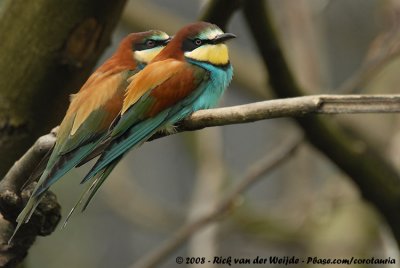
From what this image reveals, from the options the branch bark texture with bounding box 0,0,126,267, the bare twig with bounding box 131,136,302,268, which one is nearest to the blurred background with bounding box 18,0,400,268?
the bare twig with bounding box 131,136,302,268

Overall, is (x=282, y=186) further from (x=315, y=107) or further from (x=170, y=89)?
(x=315, y=107)

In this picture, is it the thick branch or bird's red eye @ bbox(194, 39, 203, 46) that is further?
the thick branch

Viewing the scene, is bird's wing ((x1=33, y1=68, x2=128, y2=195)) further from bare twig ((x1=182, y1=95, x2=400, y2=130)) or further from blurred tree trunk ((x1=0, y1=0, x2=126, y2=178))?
bare twig ((x1=182, y1=95, x2=400, y2=130))

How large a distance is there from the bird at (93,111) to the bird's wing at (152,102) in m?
0.04

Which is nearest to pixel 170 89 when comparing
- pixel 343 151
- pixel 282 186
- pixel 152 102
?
pixel 152 102

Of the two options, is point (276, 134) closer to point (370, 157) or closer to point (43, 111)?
point (370, 157)

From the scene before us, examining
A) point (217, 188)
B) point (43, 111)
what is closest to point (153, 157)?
point (217, 188)

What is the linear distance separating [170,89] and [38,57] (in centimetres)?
42

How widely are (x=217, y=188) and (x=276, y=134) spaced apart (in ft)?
4.94

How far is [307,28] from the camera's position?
4.13 meters

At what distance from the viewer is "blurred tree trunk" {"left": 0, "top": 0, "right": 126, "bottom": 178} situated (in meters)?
2.33

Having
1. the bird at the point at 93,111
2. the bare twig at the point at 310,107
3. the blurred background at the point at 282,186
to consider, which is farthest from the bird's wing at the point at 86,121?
the blurred background at the point at 282,186

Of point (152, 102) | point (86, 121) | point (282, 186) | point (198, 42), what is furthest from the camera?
point (282, 186)

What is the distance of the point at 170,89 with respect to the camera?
7.14 feet
